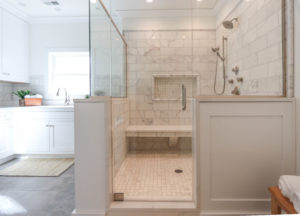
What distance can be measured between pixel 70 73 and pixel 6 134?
5.17 ft

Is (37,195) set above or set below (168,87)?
below

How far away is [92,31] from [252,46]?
147 cm

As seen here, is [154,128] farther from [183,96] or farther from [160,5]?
[160,5]

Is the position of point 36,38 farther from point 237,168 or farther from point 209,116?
point 237,168

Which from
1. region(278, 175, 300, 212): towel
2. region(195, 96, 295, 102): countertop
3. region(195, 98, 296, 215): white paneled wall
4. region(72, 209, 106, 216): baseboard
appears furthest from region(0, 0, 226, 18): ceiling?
region(72, 209, 106, 216): baseboard

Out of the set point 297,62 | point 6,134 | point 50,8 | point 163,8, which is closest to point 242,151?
point 297,62

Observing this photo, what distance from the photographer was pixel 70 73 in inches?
155

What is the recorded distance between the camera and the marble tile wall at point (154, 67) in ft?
7.58

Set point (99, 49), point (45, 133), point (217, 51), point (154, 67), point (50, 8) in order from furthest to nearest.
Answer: point (50, 8) < point (45, 133) < point (154, 67) < point (217, 51) < point (99, 49)

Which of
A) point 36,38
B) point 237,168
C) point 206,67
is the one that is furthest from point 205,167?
point 36,38

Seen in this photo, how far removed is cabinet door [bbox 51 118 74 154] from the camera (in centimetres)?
322

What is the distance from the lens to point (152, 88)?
258 centimetres

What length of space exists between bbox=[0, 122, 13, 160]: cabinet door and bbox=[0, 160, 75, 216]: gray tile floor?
67cm

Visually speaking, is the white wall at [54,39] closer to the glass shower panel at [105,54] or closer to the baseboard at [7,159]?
the glass shower panel at [105,54]
